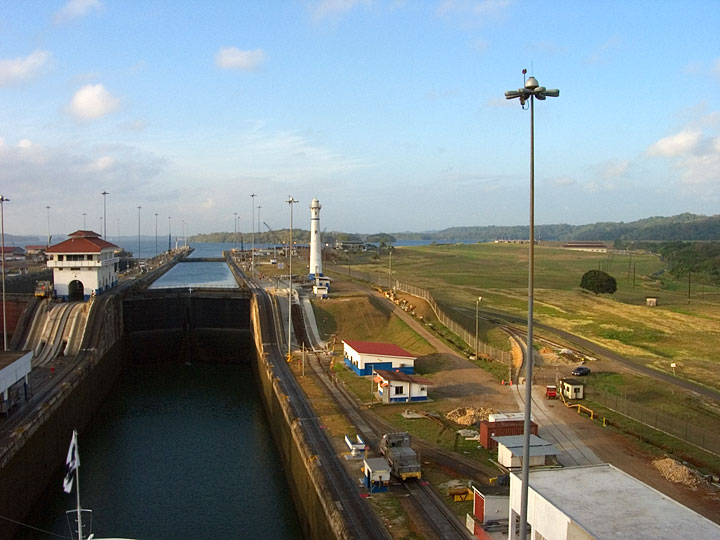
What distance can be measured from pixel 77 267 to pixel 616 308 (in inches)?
2751

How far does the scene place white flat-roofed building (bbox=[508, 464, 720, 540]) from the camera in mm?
17375

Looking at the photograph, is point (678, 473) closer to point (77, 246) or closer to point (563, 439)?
point (563, 439)

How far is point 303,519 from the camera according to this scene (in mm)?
31781

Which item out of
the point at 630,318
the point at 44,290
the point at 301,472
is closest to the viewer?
the point at 301,472

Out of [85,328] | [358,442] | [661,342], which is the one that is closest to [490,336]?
[661,342]

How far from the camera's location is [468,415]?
37.5 m

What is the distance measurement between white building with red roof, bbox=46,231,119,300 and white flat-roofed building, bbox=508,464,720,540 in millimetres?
61123

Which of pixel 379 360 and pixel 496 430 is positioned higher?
pixel 379 360

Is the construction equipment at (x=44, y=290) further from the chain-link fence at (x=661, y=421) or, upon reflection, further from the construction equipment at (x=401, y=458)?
the chain-link fence at (x=661, y=421)

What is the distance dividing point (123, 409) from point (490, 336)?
119 ft

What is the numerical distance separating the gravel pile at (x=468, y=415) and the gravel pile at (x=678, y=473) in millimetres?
10880

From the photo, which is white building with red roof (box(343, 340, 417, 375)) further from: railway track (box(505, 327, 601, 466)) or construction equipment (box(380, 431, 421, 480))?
construction equipment (box(380, 431, 421, 480))

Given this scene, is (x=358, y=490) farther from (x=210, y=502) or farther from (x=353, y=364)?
(x=353, y=364)

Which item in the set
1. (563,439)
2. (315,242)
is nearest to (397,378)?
(563,439)
